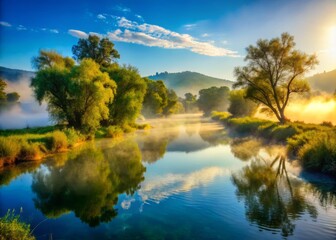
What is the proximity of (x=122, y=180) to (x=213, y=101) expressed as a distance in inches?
3664

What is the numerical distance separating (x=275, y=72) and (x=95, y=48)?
38602 millimetres

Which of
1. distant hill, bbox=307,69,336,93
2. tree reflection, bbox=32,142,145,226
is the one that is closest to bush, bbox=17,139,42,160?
tree reflection, bbox=32,142,145,226

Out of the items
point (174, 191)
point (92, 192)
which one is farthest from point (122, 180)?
point (174, 191)

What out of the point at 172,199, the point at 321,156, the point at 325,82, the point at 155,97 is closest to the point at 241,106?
the point at 155,97

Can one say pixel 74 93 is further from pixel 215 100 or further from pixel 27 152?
pixel 215 100

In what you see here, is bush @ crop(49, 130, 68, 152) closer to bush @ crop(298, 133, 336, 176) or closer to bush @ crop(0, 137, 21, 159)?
bush @ crop(0, 137, 21, 159)

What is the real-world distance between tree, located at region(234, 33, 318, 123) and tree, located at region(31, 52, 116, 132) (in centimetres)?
1923

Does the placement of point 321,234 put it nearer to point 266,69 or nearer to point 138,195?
point 138,195

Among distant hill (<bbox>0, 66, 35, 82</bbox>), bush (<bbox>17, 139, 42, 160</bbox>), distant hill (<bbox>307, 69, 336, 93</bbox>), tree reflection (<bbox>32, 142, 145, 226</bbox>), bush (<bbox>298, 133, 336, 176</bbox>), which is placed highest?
distant hill (<bbox>307, 69, 336, 93</bbox>)

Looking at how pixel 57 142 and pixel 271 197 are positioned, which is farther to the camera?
pixel 57 142

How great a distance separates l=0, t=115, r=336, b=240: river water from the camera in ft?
28.2

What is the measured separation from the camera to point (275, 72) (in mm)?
34719

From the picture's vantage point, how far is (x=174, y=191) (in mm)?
12742

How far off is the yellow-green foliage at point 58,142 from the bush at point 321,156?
19653 millimetres
